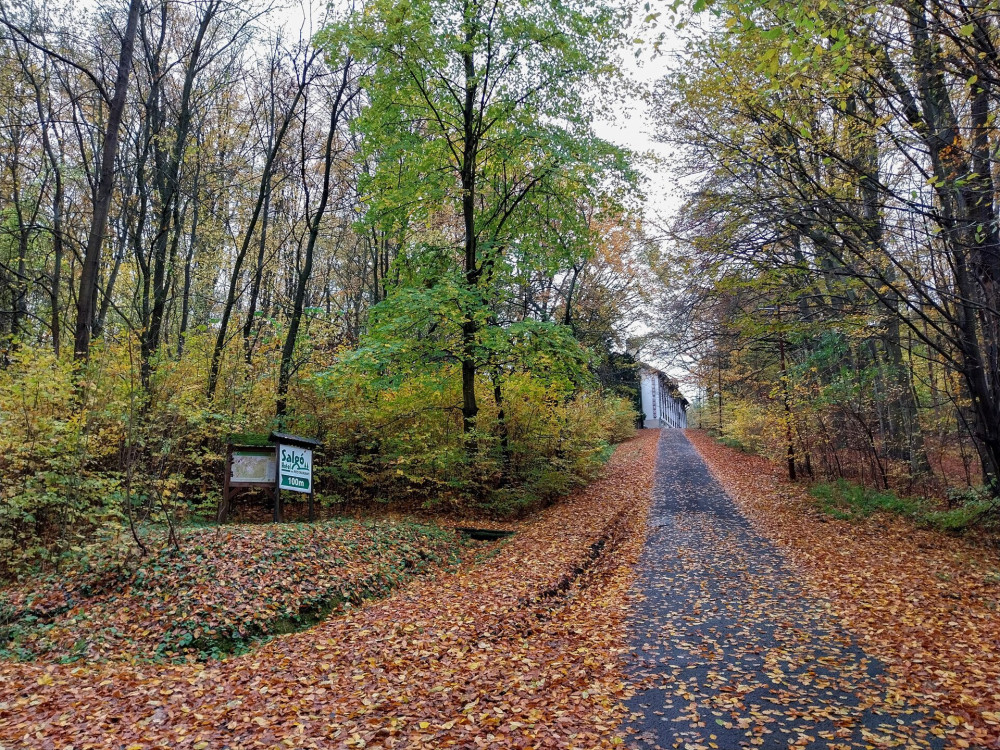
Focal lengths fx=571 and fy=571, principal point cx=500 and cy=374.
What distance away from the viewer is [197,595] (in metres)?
6.62

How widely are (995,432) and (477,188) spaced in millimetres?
11379

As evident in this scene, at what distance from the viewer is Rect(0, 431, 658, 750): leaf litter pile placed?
412 cm

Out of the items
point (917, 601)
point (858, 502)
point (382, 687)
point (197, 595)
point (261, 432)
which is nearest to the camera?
point (382, 687)

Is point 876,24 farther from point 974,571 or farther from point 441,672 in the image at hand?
point 441,672

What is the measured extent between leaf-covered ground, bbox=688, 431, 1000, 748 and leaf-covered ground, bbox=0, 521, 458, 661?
6.01 metres

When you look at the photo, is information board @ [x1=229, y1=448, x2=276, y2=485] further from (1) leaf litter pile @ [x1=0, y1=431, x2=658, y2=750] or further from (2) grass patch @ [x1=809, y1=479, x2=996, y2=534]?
(2) grass patch @ [x1=809, y1=479, x2=996, y2=534]

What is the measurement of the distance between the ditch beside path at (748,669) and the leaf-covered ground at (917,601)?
0.23 metres

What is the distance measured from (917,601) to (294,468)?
9.38 m

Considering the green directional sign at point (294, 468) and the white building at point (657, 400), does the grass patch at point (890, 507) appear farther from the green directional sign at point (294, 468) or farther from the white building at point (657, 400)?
the white building at point (657, 400)

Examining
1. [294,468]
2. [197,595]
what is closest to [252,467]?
[294,468]

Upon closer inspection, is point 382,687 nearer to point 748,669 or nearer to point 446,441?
point 748,669

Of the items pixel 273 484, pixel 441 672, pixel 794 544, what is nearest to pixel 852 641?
pixel 441 672

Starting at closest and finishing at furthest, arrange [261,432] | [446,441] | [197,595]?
[197,595], [261,432], [446,441]

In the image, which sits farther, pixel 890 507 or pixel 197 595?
pixel 890 507
